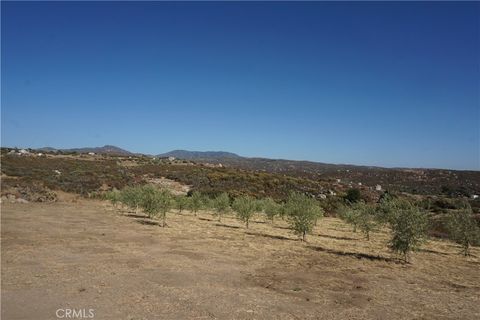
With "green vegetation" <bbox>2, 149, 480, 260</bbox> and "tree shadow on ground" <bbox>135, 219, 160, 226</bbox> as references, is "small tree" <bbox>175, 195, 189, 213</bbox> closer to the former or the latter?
"green vegetation" <bbox>2, 149, 480, 260</bbox>

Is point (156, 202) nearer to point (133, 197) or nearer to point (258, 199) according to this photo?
point (133, 197)

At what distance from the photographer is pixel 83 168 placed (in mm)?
82750

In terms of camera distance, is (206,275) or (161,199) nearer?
(206,275)

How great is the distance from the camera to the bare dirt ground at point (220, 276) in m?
14.4

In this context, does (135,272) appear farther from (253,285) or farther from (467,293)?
(467,293)

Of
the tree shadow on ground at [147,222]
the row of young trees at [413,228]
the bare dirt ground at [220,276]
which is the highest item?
the row of young trees at [413,228]

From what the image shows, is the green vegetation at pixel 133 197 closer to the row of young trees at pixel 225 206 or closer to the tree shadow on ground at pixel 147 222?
the row of young trees at pixel 225 206

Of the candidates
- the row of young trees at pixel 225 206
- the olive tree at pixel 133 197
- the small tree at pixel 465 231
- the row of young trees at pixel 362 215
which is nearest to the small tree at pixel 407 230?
the row of young trees at pixel 362 215

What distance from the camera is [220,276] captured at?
19000 millimetres

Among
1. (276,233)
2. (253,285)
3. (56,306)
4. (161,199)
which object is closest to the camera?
(56,306)

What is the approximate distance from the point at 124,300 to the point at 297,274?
27.0 feet

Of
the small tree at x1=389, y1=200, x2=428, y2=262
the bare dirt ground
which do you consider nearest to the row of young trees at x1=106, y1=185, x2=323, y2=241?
the bare dirt ground

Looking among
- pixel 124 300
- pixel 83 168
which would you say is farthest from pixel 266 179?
pixel 124 300

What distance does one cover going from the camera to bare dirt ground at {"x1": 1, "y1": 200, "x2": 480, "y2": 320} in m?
14.4
